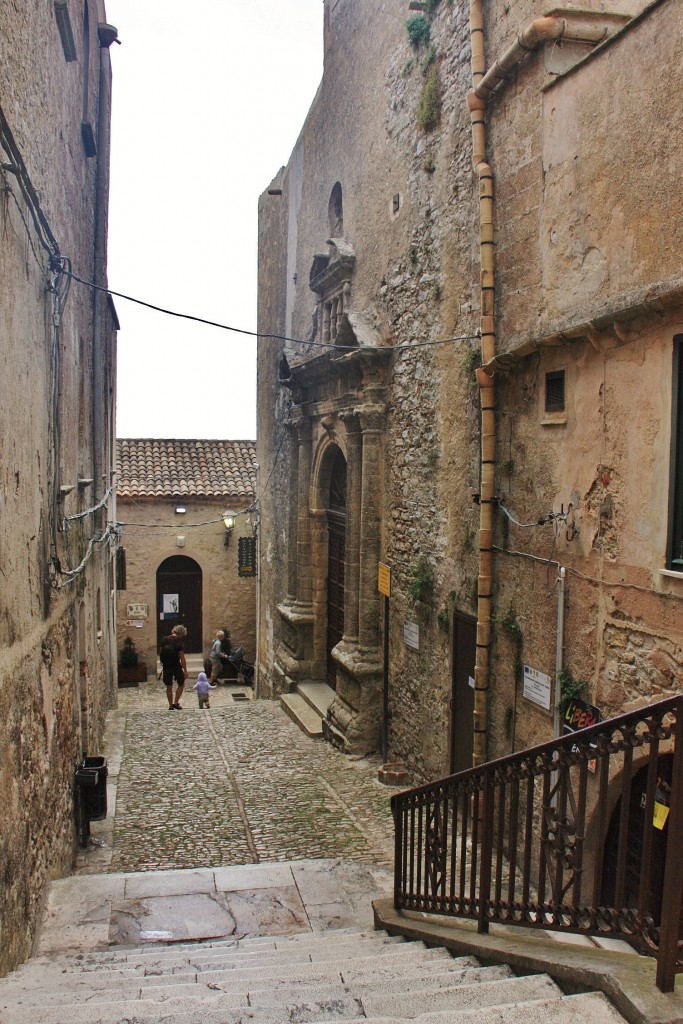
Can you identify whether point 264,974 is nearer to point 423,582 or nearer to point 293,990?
point 293,990

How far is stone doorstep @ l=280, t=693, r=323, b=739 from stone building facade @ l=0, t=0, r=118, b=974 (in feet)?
10.2

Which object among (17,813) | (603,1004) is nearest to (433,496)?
(17,813)

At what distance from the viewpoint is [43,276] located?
6105 millimetres

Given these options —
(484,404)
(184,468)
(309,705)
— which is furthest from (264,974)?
(184,468)

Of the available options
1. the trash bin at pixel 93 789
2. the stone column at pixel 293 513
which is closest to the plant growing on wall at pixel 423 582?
the trash bin at pixel 93 789

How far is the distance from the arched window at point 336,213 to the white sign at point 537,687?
7.94 metres

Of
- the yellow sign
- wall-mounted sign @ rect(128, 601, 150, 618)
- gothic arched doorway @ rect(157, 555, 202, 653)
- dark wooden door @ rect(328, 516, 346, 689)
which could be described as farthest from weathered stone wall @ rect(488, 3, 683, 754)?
gothic arched doorway @ rect(157, 555, 202, 653)

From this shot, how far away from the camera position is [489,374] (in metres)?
7.32

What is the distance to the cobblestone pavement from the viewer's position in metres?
7.96

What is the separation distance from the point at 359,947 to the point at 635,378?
3.70 metres

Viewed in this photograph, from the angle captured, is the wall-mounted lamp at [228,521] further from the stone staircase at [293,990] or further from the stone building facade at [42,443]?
the stone staircase at [293,990]

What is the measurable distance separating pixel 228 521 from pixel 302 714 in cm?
791

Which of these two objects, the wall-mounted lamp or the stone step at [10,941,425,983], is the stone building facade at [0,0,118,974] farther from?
the wall-mounted lamp

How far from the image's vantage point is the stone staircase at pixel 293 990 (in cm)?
288
